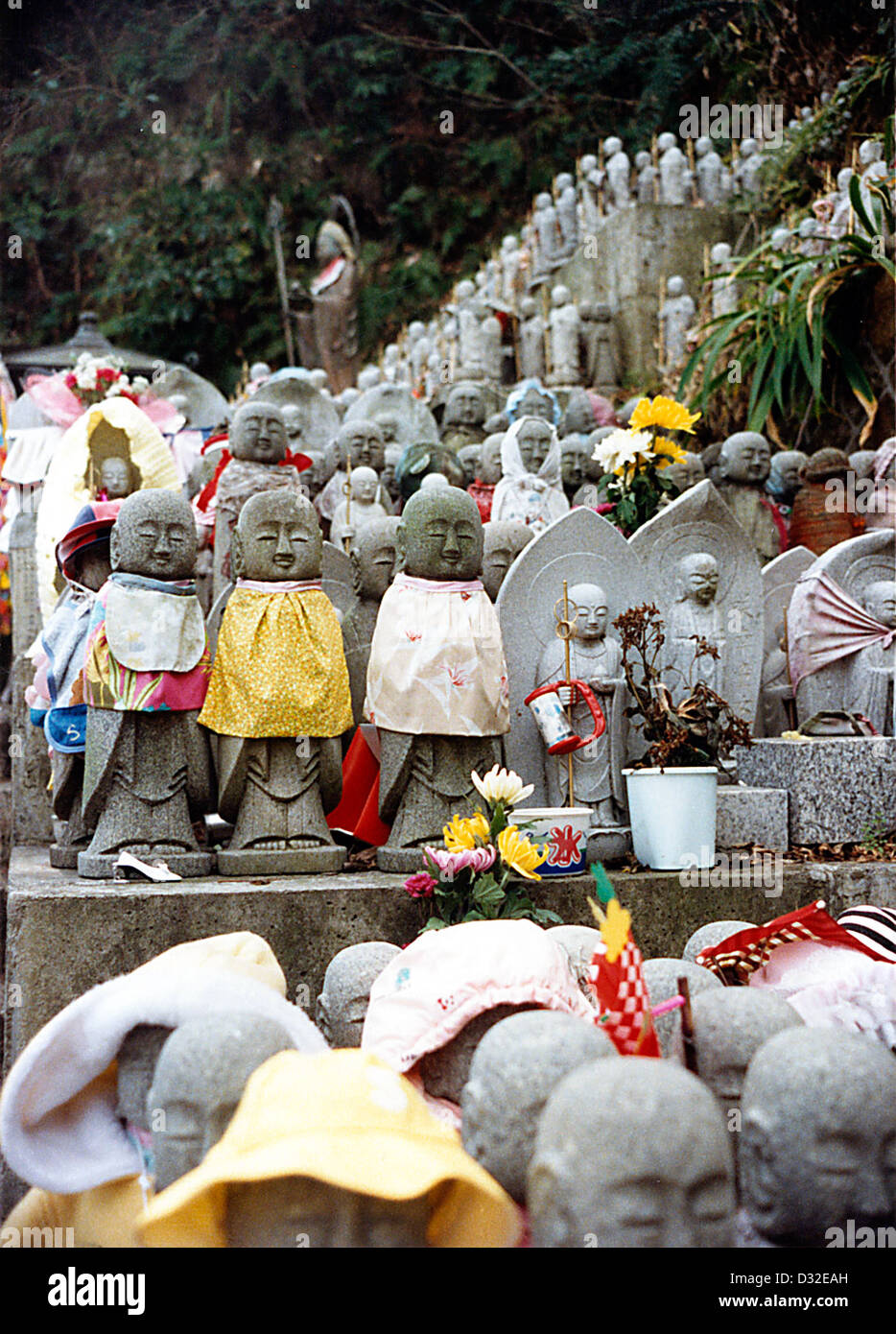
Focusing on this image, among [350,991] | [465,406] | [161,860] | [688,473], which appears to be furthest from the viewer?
[465,406]

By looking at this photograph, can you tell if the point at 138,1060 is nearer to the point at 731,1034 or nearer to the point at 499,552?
the point at 731,1034

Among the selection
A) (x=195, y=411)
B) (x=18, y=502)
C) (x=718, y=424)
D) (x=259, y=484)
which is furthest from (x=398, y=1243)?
(x=718, y=424)

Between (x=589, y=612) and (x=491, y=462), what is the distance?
10.4 feet

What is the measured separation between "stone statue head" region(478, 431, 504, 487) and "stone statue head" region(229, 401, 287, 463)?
77.3 inches

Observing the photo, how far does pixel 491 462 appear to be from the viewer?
7840 mm

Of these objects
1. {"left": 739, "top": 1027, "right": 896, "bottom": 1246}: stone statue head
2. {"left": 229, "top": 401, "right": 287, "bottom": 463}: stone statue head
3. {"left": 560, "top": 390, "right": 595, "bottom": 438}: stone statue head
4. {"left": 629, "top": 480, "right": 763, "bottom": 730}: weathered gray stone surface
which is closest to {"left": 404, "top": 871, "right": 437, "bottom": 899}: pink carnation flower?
{"left": 629, "top": 480, "right": 763, "bottom": 730}: weathered gray stone surface

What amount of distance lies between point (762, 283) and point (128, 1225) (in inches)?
361

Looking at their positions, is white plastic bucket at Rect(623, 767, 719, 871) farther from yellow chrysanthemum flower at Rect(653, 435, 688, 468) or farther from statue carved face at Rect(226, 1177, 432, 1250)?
statue carved face at Rect(226, 1177, 432, 1250)

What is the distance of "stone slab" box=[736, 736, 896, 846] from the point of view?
16.1ft

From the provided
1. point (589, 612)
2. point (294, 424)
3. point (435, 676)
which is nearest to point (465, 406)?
point (294, 424)

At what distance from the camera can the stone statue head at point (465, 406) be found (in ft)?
31.1

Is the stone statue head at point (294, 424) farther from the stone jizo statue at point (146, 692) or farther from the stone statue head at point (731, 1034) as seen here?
the stone statue head at point (731, 1034)

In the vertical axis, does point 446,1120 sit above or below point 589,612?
below

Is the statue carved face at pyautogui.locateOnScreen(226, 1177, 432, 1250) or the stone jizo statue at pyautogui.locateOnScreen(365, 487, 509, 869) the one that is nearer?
the statue carved face at pyautogui.locateOnScreen(226, 1177, 432, 1250)
